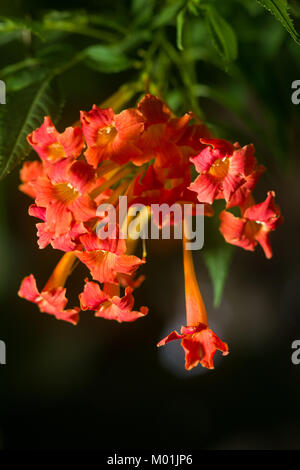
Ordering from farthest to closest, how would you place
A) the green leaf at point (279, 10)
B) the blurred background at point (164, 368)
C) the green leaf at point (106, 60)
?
the blurred background at point (164, 368) < the green leaf at point (106, 60) < the green leaf at point (279, 10)

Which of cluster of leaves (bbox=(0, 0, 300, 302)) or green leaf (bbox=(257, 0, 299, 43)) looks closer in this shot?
green leaf (bbox=(257, 0, 299, 43))

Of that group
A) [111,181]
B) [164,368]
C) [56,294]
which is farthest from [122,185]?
[164,368]

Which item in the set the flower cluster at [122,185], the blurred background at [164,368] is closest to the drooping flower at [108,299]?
the flower cluster at [122,185]

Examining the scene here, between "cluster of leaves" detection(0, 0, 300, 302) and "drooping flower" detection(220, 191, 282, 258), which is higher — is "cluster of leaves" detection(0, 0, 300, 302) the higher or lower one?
the higher one

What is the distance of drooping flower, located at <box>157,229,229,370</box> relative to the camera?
17.0 inches

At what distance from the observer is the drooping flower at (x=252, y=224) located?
419 mm

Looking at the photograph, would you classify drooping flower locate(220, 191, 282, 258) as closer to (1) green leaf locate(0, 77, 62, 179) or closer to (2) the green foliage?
(2) the green foliage

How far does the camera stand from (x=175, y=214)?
0.41 m

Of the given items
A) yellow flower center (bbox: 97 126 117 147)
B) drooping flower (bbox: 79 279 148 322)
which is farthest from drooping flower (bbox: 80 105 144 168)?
drooping flower (bbox: 79 279 148 322)

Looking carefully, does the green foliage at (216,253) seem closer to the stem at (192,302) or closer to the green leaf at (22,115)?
the stem at (192,302)

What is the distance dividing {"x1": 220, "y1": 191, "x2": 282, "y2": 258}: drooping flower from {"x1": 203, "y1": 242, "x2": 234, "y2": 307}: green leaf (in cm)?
7

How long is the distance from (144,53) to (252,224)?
246 millimetres

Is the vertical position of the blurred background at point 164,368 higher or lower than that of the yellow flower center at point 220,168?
higher

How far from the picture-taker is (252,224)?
0.46m
